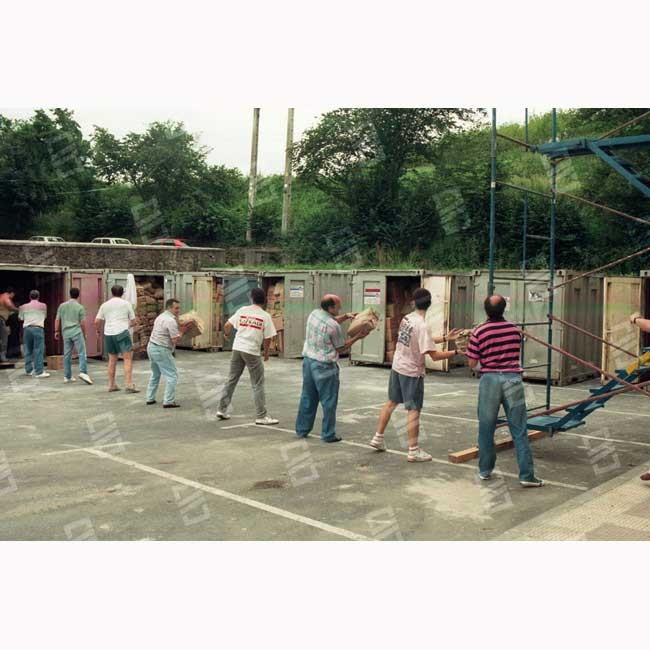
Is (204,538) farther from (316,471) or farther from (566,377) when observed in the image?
(566,377)

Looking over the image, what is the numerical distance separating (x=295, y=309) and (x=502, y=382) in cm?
1238

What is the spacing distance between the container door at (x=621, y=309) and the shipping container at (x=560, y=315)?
746 millimetres

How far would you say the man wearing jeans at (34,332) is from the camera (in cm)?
1531

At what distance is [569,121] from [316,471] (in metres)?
22.1

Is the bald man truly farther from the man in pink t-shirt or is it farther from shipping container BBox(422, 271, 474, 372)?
shipping container BBox(422, 271, 474, 372)

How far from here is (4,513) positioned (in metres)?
6.42

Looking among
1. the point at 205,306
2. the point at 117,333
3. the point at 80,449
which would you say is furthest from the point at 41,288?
the point at 80,449

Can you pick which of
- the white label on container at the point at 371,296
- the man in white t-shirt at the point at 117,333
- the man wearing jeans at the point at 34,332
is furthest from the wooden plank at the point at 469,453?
the man wearing jeans at the point at 34,332

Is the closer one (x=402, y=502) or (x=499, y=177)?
(x=402, y=502)

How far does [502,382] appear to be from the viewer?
7.32 meters

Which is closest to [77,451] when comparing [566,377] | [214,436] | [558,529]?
[214,436]

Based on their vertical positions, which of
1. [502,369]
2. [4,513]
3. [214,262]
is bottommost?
[4,513]

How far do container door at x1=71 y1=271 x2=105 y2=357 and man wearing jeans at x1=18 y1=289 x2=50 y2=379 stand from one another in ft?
8.83

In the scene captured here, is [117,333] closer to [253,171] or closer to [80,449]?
[80,449]
